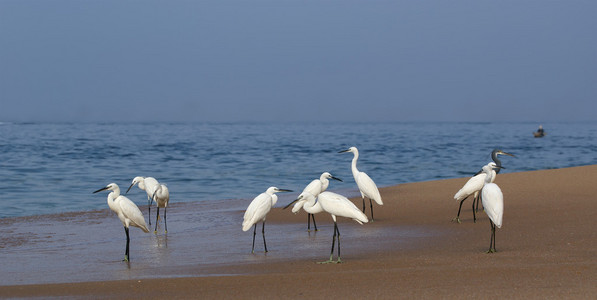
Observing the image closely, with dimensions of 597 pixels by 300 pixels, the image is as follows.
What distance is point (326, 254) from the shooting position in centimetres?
892

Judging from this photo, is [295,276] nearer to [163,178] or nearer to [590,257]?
[590,257]

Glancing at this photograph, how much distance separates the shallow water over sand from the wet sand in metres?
0.02

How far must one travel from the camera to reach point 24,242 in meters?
10.7

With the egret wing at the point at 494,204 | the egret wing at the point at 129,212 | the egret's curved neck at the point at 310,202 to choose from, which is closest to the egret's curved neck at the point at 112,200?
the egret wing at the point at 129,212

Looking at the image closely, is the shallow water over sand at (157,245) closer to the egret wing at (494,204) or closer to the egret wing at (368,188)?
the egret wing at (368,188)

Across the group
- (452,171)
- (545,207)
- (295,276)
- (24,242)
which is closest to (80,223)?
(24,242)

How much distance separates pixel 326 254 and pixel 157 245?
2741 mm

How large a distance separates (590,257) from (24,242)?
26.0 feet

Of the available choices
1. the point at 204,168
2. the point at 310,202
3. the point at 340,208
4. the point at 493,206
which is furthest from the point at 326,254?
the point at 204,168

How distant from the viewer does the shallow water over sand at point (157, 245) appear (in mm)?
7961

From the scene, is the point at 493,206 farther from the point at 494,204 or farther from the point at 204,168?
the point at 204,168

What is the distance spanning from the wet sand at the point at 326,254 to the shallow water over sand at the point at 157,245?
19mm

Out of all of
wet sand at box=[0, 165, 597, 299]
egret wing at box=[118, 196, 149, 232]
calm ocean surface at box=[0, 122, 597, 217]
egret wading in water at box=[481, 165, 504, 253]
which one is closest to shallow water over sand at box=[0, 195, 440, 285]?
wet sand at box=[0, 165, 597, 299]

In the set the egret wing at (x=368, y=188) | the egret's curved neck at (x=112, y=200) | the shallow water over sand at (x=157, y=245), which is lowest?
the shallow water over sand at (x=157, y=245)
